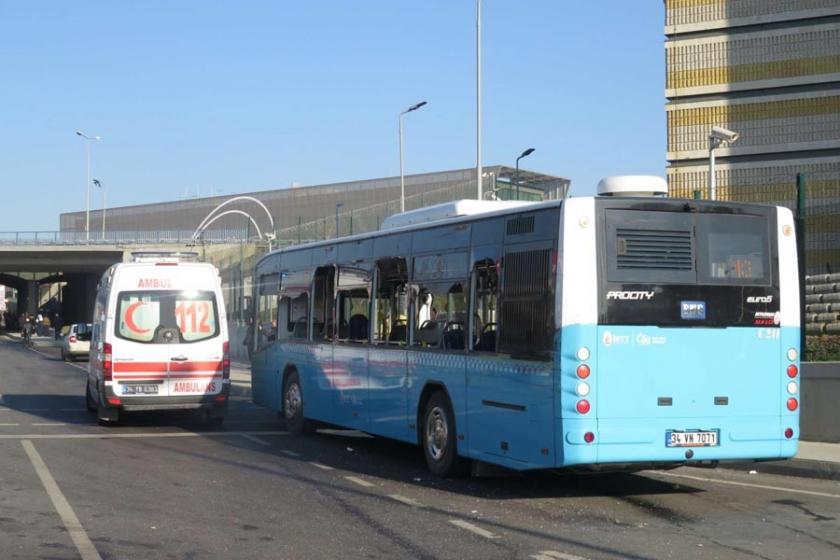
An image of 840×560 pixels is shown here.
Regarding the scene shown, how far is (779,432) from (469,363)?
312 cm

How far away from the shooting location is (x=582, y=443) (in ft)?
33.8

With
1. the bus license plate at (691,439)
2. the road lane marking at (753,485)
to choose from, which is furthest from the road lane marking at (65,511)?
the road lane marking at (753,485)

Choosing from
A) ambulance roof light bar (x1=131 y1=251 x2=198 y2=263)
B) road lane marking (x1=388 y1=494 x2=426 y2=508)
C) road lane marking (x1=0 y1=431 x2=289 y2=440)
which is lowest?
road lane marking (x1=388 y1=494 x2=426 y2=508)

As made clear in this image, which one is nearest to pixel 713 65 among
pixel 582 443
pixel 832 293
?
pixel 832 293

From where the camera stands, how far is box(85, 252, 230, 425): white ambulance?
1800 centimetres

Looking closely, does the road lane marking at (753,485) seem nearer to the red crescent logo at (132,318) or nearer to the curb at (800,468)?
the curb at (800,468)

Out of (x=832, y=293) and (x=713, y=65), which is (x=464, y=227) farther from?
(x=713, y=65)

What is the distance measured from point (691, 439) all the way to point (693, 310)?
1202 mm

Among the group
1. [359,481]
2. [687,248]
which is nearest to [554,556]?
[687,248]

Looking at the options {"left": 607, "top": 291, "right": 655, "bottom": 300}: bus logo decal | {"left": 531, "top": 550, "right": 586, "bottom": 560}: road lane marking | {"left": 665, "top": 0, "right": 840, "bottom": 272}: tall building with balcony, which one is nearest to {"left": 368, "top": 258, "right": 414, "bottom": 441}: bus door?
{"left": 607, "top": 291, "right": 655, "bottom": 300}: bus logo decal

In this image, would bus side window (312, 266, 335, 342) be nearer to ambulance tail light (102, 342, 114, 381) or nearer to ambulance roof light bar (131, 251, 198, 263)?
ambulance roof light bar (131, 251, 198, 263)

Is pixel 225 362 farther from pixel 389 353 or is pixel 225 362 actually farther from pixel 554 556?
pixel 554 556

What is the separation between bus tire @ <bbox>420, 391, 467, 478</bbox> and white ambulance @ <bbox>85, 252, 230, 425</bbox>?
20.5ft

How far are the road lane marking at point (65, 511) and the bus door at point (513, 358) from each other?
13.2ft
